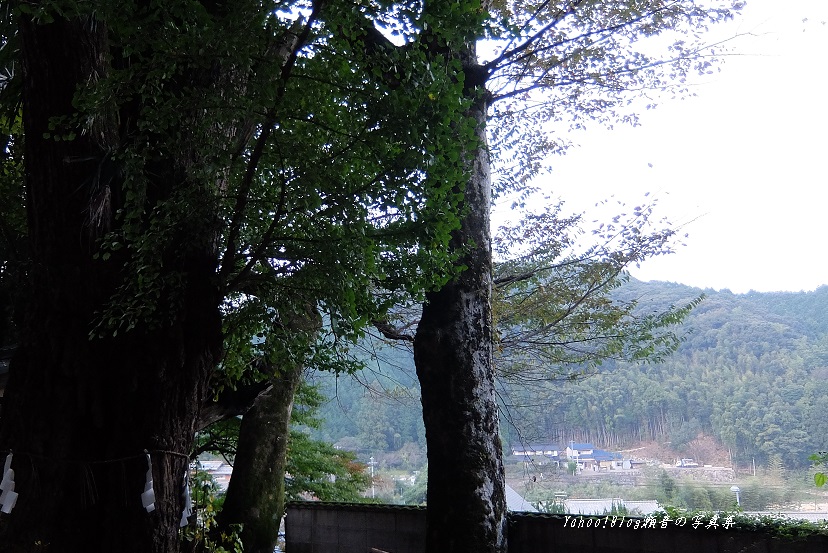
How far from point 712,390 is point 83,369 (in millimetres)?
7939

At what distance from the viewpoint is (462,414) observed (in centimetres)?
541

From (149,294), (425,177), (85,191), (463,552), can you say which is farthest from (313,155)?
(463,552)

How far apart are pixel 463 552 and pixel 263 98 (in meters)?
3.66

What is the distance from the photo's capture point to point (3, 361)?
252 inches

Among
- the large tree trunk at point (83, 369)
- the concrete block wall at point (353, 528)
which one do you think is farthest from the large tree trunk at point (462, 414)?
the large tree trunk at point (83, 369)

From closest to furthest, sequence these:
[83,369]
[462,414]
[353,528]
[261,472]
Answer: [83,369], [462,414], [353,528], [261,472]

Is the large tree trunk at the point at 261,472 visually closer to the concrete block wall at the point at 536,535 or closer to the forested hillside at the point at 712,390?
the concrete block wall at the point at 536,535

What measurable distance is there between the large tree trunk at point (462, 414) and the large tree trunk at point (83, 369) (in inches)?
74.7

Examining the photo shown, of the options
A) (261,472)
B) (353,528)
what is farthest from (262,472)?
(353,528)

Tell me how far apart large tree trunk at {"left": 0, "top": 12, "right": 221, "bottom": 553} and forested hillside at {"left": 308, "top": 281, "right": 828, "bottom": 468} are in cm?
413

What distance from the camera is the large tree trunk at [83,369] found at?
12.6 ft

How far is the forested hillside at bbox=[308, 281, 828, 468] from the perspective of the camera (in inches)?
321

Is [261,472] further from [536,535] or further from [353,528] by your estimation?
[536,535]

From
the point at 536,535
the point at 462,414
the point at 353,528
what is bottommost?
the point at 353,528
